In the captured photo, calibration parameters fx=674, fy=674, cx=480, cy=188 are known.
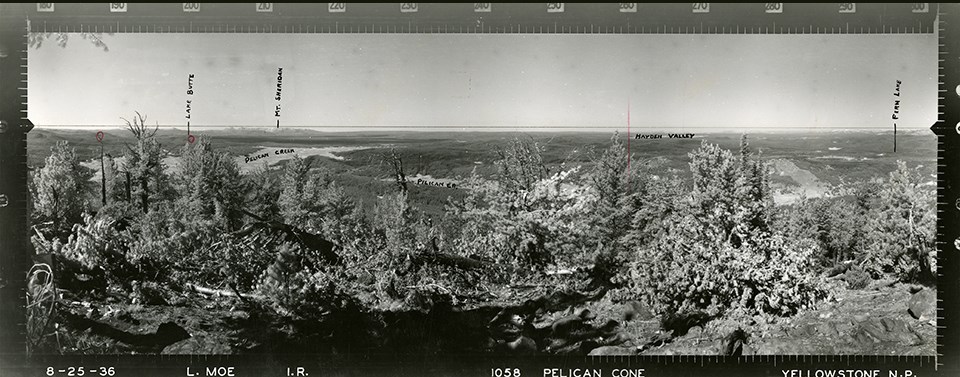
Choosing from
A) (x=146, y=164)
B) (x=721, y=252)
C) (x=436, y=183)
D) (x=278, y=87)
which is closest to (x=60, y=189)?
(x=146, y=164)

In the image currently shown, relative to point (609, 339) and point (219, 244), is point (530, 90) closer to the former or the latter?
point (609, 339)

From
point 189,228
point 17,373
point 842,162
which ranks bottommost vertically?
point 17,373

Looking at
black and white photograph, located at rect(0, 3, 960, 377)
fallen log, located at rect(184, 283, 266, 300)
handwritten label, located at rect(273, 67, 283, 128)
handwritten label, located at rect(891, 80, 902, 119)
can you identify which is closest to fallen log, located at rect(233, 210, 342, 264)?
black and white photograph, located at rect(0, 3, 960, 377)

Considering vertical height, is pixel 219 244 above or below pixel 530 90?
below

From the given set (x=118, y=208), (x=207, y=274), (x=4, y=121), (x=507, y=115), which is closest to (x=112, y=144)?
(x=118, y=208)

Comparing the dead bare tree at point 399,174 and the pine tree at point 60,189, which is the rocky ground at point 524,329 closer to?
the pine tree at point 60,189

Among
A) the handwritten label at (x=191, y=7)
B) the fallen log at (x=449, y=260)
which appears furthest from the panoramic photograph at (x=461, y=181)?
the handwritten label at (x=191, y=7)
